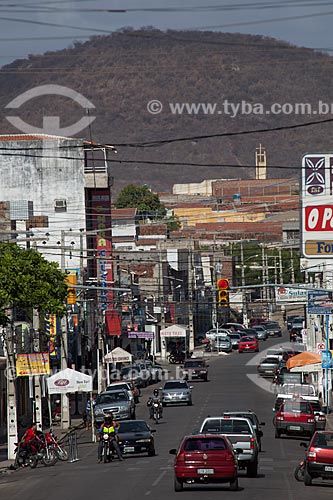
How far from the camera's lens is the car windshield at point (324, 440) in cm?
3634

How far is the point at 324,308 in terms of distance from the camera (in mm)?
62812

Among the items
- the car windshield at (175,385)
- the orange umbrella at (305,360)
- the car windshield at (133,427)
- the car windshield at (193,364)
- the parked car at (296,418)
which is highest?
the orange umbrella at (305,360)

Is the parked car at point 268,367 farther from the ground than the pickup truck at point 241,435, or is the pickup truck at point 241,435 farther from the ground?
the pickup truck at point 241,435

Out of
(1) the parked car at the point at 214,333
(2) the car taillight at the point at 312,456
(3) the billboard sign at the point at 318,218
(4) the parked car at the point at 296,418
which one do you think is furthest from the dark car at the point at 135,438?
(1) the parked car at the point at 214,333

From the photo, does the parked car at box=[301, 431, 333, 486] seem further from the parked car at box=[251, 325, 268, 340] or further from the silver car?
the parked car at box=[251, 325, 268, 340]

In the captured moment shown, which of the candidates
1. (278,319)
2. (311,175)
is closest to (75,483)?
(311,175)

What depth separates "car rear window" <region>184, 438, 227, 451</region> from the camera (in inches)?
1334

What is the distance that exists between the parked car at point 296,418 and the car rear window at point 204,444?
1844cm

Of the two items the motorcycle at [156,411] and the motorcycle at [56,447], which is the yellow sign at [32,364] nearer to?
the motorcycle at [56,447]

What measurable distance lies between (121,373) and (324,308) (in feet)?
90.5

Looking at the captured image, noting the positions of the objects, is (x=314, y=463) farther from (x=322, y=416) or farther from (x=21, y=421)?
(x=21, y=421)

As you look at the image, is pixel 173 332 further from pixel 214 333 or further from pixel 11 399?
pixel 11 399

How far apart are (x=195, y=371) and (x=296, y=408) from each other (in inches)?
1383

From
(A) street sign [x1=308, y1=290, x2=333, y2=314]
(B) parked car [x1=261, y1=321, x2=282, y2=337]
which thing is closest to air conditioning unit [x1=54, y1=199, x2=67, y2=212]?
(B) parked car [x1=261, y1=321, x2=282, y2=337]
